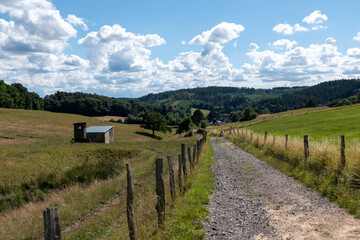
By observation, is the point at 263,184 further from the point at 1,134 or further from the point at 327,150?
the point at 1,134

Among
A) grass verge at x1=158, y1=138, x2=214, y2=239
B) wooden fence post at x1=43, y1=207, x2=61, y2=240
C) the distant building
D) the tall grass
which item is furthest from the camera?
the distant building

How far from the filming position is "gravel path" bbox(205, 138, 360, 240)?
775 cm

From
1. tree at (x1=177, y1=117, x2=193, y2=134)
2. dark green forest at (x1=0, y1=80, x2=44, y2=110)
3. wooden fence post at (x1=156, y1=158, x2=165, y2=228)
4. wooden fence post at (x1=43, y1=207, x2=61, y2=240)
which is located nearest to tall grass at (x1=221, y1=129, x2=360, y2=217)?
wooden fence post at (x1=156, y1=158, x2=165, y2=228)

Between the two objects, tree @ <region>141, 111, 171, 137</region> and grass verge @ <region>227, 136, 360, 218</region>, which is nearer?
grass verge @ <region>227, 136, 360, 218</region>

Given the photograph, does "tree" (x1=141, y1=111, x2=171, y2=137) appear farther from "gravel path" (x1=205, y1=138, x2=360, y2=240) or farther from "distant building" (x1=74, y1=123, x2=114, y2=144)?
"gravel path" (x1=205, y1=138, x2=360, y2=240)

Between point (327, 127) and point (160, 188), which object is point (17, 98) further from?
point (160, 188)

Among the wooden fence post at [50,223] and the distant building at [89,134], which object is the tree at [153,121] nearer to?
the distant building at [89,134]

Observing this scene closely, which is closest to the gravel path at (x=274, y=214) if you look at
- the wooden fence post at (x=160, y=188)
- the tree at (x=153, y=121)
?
the wooden fence post at (x=160, y=188)

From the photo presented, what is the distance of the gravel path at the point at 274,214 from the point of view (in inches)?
305

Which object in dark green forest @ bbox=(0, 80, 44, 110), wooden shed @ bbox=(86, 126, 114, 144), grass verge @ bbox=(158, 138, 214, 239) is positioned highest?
dark green forest @ bbox=(0, 80, 44, 110)

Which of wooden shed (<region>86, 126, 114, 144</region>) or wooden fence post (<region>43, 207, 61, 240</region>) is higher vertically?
wooden fence post (<region>43, 207, 61, 240</region>)

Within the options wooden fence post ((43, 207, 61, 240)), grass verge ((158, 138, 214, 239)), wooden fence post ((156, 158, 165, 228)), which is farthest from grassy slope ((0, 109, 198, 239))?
wooden fence post ((43, 207, 61, 240))

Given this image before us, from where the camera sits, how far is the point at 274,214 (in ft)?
31.0

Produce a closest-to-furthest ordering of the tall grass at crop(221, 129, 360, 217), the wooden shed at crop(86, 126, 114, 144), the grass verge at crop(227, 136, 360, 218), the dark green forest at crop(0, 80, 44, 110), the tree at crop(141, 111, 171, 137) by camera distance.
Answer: the grass verge at crop(227, 136, 360, 218), the tall grass at crop(221, 129, 360, 217), the wooden shed at crop(86, 126, 114, 144), the tree at crop(141, 111, 171, 137), the dark green forest at crop(0, 80, 44, 110)
